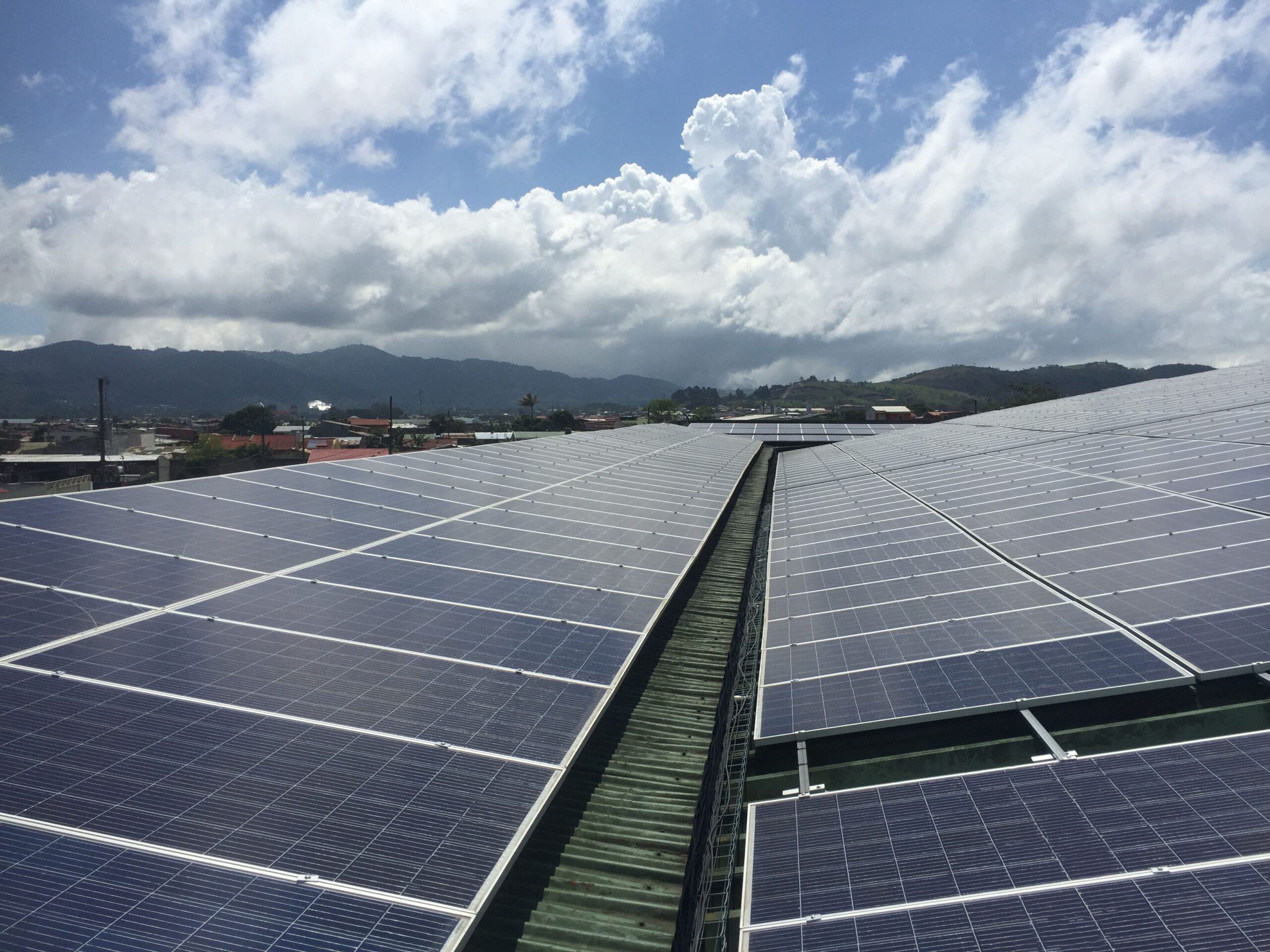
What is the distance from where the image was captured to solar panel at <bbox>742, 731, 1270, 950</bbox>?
5859mm

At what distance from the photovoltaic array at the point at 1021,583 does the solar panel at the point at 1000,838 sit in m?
1.43

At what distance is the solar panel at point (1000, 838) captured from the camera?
5.86m

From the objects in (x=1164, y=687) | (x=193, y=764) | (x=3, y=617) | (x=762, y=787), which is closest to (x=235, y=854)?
(x=193, y=764)

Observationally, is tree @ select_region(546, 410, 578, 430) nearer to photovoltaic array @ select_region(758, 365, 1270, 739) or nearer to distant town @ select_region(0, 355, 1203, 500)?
distant town @ select_region(0, 355, 1203, 500)

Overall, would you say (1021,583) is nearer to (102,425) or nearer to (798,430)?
(102,425)

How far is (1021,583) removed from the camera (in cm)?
1301

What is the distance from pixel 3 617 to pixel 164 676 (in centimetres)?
319

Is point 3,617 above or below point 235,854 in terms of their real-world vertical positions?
above

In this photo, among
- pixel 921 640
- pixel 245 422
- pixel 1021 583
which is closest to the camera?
pixel 921 640

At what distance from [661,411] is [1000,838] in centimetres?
17031

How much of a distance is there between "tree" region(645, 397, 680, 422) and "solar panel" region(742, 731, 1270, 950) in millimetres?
152755

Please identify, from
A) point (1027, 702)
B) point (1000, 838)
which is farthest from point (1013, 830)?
point (1027, 702)

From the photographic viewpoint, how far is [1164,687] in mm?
8414

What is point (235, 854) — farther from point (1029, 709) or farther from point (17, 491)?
point (17, 491)
